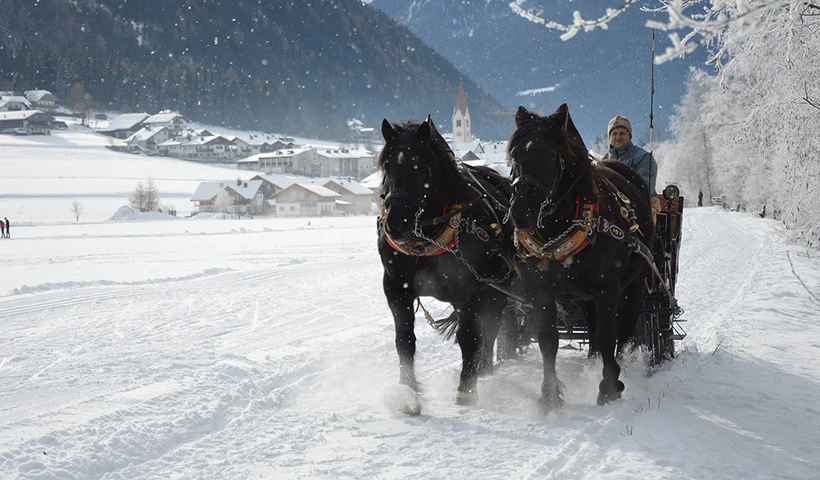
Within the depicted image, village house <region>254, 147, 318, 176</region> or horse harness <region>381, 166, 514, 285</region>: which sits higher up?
village house <region>254, 147, 318, 176</region>

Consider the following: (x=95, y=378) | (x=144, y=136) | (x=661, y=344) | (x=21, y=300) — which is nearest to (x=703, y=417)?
(x=661, y=344)

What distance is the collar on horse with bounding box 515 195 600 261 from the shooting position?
477cm

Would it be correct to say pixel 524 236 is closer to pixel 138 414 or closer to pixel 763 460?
pixel 763 460

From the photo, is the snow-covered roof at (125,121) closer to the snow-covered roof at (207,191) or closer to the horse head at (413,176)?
the snow-covered roof at (207,191)

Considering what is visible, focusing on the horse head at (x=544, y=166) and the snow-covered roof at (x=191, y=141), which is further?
the snow-covered roof at (x=191, y=141)

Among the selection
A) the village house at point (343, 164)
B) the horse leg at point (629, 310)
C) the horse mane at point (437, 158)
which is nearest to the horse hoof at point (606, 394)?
the horse leg at point (629, 310)

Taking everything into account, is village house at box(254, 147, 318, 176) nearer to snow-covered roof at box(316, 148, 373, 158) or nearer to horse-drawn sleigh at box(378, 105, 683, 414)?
snow-covered roof at box(316, 148, 373, 158)

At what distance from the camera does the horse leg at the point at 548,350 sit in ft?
16.4

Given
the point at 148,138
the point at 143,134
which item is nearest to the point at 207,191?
the point at 148,138

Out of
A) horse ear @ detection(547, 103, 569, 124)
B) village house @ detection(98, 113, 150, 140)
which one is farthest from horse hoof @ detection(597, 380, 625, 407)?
village house @ detection(98, 113, 150, 140)

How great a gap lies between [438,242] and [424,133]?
87 cm

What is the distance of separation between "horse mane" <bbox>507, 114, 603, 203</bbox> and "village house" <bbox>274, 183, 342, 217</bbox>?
6918cm

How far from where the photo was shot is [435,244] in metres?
5.05

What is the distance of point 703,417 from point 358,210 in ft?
260
